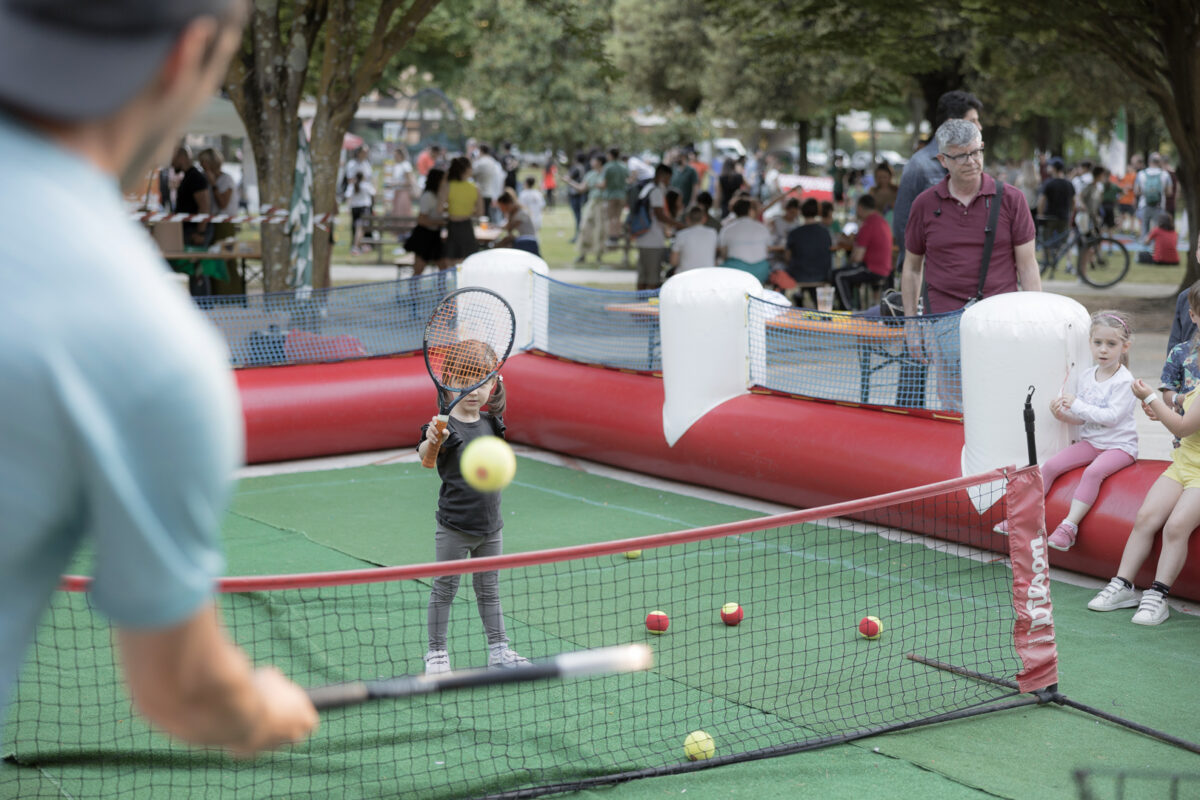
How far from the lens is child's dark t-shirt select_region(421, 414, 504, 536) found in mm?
5701

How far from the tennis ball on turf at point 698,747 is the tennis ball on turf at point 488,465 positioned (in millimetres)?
1843

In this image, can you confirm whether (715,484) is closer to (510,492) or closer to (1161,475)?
(510,492)

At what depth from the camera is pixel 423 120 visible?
29.5m

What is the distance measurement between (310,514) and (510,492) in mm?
1471

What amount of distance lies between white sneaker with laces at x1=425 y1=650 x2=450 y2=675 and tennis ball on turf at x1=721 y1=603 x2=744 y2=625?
1521mm

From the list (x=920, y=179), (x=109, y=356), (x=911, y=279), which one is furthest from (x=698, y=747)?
(x=920, y=179)

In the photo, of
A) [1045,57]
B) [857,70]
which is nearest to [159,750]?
[1045,57]

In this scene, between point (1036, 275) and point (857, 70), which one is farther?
point (857, 70)

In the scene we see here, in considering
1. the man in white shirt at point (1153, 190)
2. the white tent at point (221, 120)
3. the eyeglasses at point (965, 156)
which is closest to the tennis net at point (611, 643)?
the eyeglasses at point (965, 156)

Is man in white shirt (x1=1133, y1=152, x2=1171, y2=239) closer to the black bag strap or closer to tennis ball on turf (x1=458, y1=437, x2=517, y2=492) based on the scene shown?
the black bag strap

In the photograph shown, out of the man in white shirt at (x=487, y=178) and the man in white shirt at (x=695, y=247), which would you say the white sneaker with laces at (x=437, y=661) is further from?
the man in white shirt at (x=487, y=178)

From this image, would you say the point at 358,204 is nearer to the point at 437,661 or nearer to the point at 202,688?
the point at 437,661

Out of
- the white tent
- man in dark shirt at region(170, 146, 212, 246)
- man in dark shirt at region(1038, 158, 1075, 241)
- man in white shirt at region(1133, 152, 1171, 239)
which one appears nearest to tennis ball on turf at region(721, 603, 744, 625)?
man in dark shirt at region(170, 146, 212, 246)

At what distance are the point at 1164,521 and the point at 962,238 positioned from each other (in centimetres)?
216
